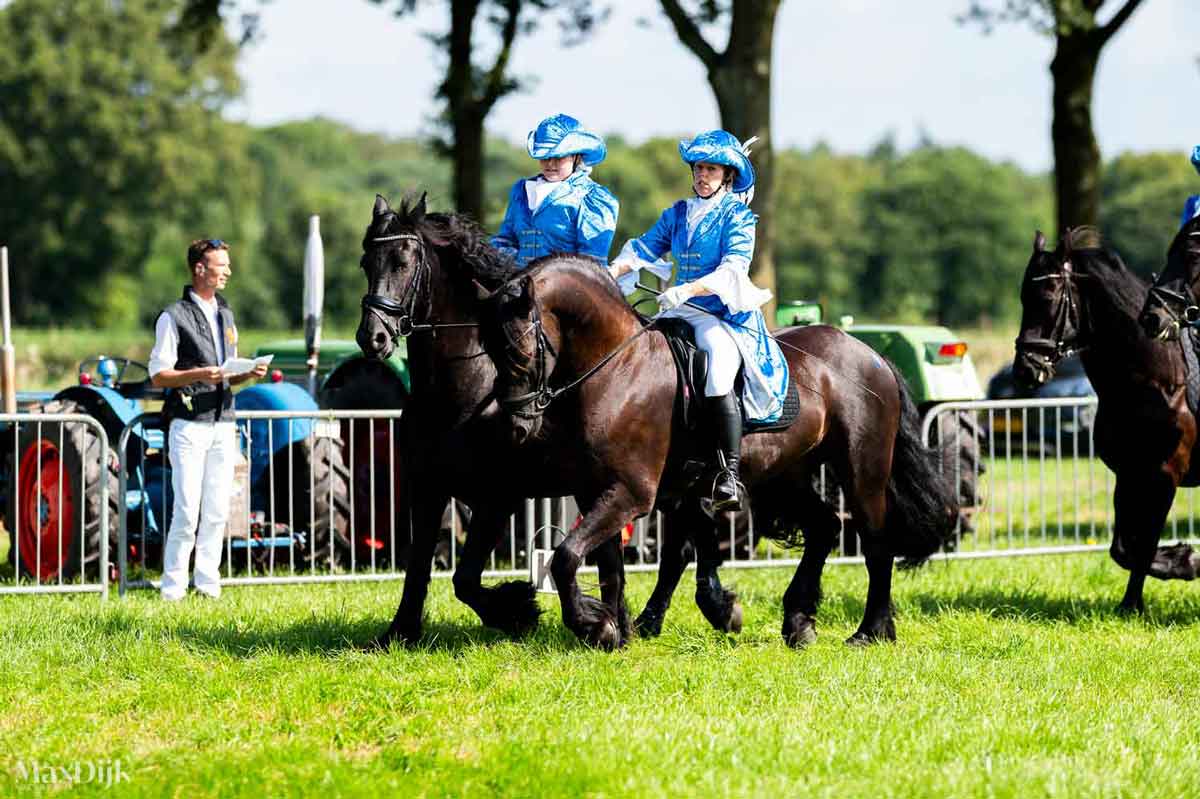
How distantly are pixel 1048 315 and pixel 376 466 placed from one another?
16.6 feet

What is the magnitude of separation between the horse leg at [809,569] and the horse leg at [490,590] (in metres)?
1.35

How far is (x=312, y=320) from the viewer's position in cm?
1268

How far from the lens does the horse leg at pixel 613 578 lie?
8.33 meters

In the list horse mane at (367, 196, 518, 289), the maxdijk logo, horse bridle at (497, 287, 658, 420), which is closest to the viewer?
the maxdijk logo

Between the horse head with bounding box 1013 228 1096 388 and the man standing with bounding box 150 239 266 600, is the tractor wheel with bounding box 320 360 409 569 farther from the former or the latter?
the horse head with bounding box 1013 228 1096 388

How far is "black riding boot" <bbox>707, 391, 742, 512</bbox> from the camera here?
8039 millimetres

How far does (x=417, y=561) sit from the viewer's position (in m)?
8.09

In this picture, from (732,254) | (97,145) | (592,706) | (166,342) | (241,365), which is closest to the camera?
(592,706)

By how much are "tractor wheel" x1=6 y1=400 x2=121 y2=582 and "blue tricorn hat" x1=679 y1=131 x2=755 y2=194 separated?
15.0 feet

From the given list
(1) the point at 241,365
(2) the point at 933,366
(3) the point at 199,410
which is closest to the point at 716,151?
(1) the point at 241,365

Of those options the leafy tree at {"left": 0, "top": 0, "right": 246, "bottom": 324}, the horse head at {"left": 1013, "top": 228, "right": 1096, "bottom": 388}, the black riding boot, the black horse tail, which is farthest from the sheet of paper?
the leafy tree at {"left": 0, "top": 0, "right": 246, "bottom": 324}

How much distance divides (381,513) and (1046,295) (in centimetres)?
507

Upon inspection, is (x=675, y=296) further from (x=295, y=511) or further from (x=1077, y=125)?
(x=1077, y=125)

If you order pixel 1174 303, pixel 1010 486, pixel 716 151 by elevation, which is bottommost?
pixel 1010 486
